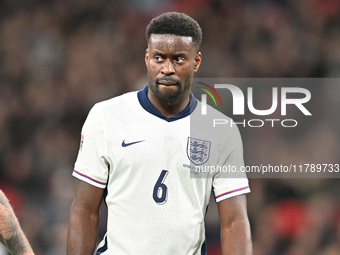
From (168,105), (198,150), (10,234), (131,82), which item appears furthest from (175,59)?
(131,82)

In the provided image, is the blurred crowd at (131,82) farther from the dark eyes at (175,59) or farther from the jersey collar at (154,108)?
the dark eyes at (175,59)

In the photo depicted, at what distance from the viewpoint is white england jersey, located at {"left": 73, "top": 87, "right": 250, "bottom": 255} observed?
3764 mm

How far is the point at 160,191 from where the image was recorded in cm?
378

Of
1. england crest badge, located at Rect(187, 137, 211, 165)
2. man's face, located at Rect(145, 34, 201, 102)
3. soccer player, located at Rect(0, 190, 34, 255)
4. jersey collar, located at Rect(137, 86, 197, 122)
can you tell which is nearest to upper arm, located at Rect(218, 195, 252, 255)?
england crest badge, located at Rect(187, 137, 211, 165)

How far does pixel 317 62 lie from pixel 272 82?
2.12ft

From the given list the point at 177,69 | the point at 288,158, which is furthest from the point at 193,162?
the point at 288,158

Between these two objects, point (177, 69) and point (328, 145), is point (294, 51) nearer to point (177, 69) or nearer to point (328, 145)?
point (328, 145)

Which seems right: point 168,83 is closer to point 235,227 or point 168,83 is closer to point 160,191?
point 160,191

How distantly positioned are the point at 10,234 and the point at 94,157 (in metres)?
0.61

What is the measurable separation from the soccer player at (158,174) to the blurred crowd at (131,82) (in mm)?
3048

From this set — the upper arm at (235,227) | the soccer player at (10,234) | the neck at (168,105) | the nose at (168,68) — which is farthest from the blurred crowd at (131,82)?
the nose at (168,68)

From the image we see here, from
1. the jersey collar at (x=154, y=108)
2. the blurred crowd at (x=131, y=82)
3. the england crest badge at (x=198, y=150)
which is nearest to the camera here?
the england crest badge at (x=198, y=150)

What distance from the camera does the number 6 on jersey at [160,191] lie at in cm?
377

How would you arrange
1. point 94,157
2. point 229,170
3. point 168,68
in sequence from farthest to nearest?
point 229,170
point 94,157
point 168,68
